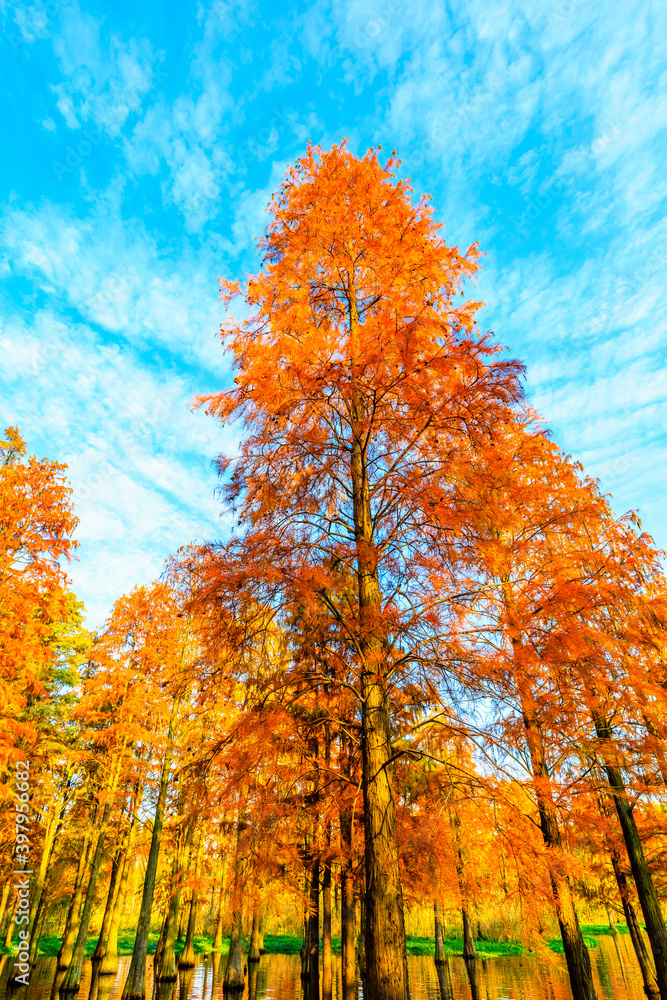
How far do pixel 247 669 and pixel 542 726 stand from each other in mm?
5632

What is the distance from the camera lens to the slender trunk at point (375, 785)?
5348 millimetres

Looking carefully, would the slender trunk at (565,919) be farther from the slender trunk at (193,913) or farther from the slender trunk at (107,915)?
the slender trunk at (107,915)

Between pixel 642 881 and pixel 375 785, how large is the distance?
8964 mm

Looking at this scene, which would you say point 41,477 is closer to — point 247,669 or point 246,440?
point 246,440

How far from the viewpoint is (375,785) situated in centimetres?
618

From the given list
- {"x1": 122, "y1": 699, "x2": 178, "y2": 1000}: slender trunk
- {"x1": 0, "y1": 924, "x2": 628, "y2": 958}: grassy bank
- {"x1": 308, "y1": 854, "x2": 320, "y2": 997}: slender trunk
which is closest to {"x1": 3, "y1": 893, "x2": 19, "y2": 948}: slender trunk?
{"x1": 0, "y1": 924, "x2": 628, "y2": 958}: grassy bank

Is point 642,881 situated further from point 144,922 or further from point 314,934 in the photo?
point 144,922

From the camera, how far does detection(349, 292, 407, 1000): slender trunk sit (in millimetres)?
5348

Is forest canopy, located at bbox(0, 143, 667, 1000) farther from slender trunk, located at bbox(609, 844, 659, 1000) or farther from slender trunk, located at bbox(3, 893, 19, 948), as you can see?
slender trunk, located at bbox(3, 893, 19, 948)

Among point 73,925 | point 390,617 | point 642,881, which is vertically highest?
point 390,617

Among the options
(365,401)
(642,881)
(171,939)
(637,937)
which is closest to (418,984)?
(637,937)

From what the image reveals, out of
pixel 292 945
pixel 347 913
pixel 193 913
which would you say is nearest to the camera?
pixel 347 913

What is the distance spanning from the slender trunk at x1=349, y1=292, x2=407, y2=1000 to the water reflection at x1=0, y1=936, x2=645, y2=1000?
9202mm

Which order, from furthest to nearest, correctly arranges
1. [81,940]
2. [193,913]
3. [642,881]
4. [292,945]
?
[292,945]
[193,913]
[81,940]
[642,881]
